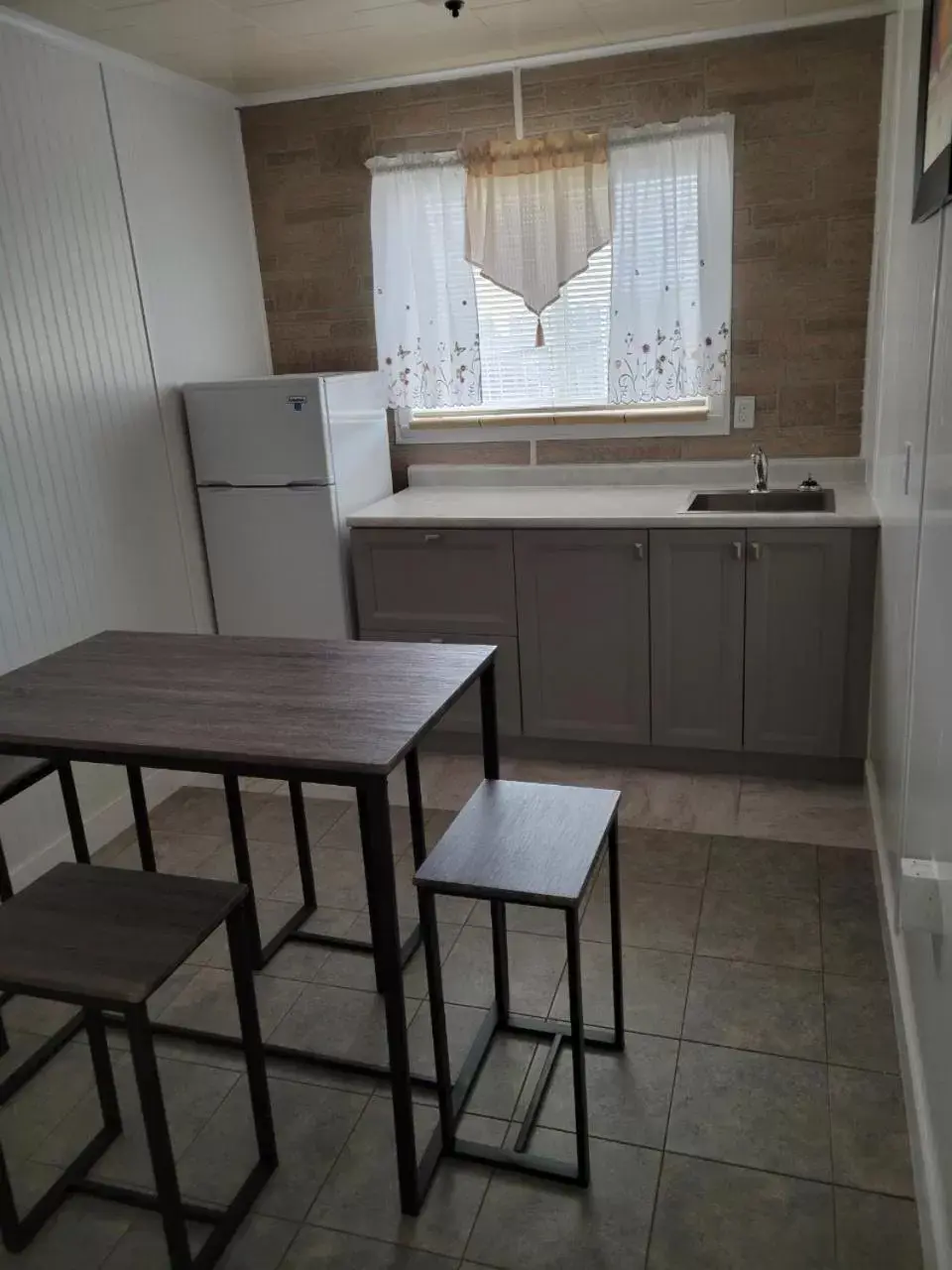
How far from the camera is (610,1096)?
1989mm

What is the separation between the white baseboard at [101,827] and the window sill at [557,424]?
1695 mm

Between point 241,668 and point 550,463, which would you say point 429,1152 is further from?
point 550,463

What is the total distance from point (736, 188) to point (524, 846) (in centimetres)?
267

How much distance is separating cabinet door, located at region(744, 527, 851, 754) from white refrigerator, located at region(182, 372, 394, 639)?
149cm

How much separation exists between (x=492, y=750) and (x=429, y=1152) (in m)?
0.81

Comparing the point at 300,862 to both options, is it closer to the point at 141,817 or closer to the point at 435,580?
the point at 141,817

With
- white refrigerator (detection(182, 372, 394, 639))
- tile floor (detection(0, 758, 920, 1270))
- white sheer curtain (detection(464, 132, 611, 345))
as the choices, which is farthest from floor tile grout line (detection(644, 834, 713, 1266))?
white sheer curtain (detection(464, 132, 611, 345))

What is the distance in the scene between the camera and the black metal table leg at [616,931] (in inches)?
77.7

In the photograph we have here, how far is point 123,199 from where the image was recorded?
10.5ft

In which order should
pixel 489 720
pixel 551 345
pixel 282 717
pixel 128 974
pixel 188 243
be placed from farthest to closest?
pixel 551 345, pixel 188 243, pixel 489 720, pixel 282 717, pixel 128 974

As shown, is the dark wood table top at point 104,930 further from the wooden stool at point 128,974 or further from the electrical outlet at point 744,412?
the electrical outlet at point 744,412

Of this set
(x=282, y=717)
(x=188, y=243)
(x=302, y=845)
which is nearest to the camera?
(x=282, y=717)

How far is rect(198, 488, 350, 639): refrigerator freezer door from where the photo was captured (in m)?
3.50

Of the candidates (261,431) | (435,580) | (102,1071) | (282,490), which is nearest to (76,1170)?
(102,1071)
